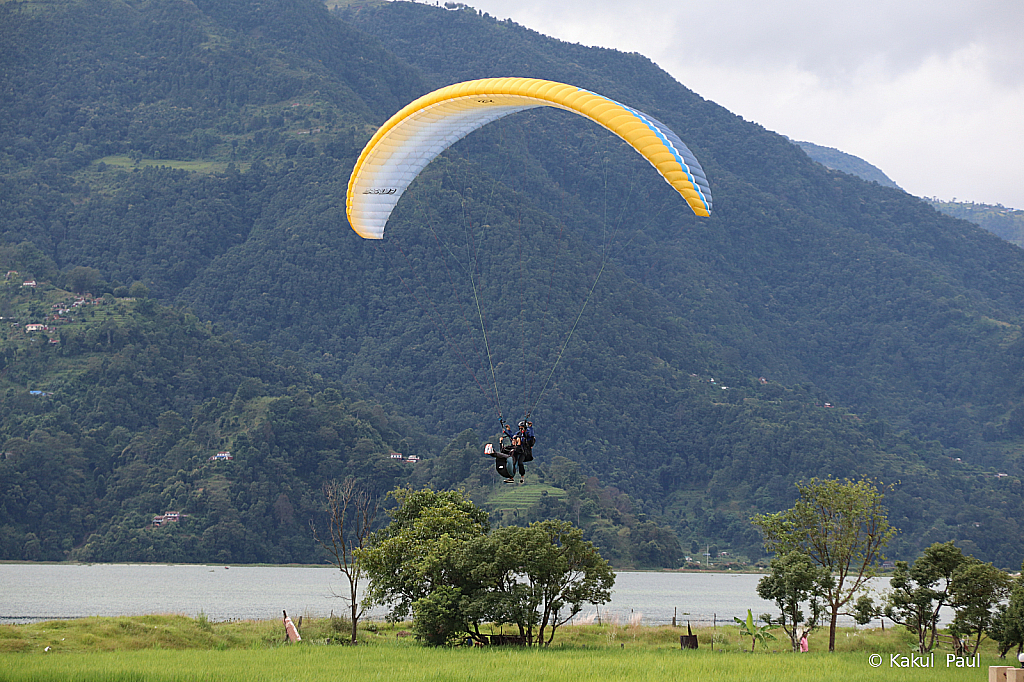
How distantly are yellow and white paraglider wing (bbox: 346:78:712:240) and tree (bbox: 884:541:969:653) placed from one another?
12807 mm

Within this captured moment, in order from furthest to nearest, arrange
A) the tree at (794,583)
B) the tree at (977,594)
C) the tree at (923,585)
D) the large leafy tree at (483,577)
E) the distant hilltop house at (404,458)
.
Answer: the distant hilltop house at (404,458) < the tree at (794,583) < the large leafy tree at (483,577) < the tree at (923,585) < the tree at (977,594)

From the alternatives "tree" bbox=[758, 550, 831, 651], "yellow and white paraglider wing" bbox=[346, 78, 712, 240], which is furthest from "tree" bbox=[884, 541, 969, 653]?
"yellow and white paraglider wing" bbox=[346, 78, 712, 240]

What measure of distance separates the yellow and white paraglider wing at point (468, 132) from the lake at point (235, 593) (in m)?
24.6

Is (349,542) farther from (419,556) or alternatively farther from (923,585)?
Answer: (923,585)

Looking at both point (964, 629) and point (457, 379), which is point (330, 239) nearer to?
point (457, 379)

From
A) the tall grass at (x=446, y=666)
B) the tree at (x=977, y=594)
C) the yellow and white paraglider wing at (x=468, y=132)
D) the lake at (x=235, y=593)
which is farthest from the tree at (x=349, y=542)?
the tree at (x=977, y=594)

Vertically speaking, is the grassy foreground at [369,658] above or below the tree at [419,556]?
below

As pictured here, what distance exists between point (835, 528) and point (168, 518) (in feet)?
331

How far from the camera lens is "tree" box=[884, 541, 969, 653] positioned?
28891 millimetres

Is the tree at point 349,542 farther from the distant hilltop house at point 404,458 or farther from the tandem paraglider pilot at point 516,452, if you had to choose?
the distant hilltop house at point 404,458

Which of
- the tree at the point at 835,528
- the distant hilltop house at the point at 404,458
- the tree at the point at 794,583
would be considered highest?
the tree at the point at 835,528

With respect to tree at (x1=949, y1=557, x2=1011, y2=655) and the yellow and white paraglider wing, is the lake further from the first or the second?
the yellow and white paraglider wing

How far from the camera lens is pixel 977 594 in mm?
27766

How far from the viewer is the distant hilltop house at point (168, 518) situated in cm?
12150
